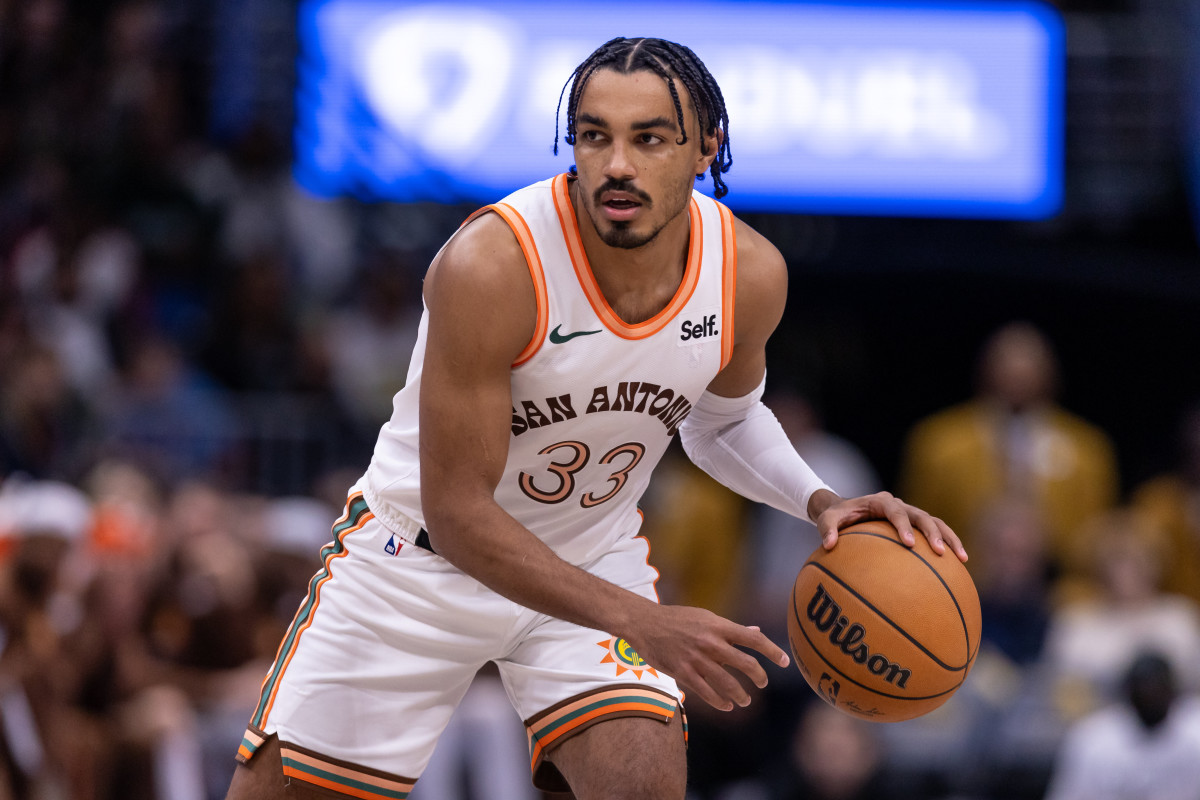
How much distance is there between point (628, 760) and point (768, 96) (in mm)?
6444

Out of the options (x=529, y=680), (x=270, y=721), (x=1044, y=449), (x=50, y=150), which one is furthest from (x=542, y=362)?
(x=50, y=150)

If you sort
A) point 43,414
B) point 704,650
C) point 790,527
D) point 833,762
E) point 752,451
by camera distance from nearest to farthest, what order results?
point 704,650, point 752,451, point 833,762, point 790,527, point 43,414

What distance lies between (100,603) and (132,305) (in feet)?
9.03

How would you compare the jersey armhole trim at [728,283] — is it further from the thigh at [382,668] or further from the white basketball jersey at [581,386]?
the thigh at [382,668]

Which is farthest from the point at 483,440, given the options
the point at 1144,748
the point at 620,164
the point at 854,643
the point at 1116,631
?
the point at 1116,631

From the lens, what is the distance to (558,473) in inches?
144

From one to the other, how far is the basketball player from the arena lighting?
559 centimetres

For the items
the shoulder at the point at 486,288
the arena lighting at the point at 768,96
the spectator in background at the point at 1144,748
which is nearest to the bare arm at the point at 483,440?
the shoulder at the point at 486,288

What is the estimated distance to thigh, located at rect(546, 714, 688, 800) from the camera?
137 inches

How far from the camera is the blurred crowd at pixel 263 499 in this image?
6875mm

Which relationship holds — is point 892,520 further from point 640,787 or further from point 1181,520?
point 1181,520

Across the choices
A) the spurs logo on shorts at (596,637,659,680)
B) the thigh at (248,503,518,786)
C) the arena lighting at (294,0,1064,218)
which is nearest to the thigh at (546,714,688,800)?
the spurs logo on shorts at (596,637,659,680)

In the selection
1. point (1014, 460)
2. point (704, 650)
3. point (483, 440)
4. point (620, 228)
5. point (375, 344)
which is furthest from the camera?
point (375, 344)

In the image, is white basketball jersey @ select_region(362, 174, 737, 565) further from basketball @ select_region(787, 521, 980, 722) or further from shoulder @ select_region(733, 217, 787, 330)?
basketball @ select_region(787, 521, 980, 722)
